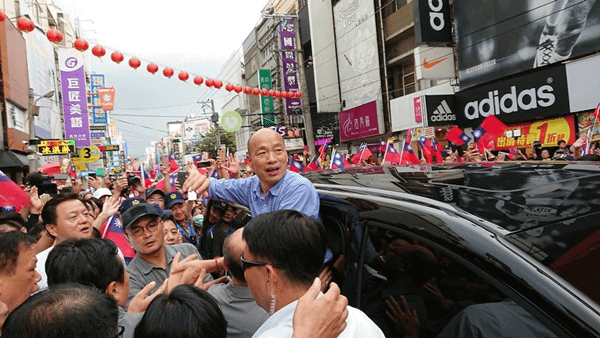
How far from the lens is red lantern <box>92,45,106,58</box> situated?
1069 centimetres

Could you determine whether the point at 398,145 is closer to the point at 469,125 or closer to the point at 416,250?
the point at 469,125

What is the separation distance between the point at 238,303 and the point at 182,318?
0.55m

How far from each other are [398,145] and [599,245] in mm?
21807

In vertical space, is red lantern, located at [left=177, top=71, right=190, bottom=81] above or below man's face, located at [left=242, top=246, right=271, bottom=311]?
above

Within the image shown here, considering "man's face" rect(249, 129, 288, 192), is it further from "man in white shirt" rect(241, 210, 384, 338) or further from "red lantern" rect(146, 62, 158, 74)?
"red lantern" rect(146, 62, 158, 74)

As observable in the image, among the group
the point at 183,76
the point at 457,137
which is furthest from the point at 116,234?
the point at 457,137

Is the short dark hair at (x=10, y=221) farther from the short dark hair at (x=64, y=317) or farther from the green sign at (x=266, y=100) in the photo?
the green sign at (x=266, y=100)

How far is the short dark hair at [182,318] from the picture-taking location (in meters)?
1.72

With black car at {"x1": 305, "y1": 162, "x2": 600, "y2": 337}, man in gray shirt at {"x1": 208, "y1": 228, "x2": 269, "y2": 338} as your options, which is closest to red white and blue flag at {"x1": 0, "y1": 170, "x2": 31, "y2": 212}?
man in gray shirt at {"x1": 208, "y1": 228, "x2": 269, "y2": 338}

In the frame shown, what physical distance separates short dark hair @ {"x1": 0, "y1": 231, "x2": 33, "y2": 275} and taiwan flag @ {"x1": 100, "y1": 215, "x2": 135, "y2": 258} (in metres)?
2.17

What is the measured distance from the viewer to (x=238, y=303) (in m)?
2.25

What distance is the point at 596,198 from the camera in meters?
1.54

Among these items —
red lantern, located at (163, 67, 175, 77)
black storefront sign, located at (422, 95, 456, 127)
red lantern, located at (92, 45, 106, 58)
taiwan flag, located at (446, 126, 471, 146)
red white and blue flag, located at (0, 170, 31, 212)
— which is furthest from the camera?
black storefront sign, located at (422, 95, 456, 127)

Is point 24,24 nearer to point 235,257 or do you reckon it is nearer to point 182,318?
point 235,257
